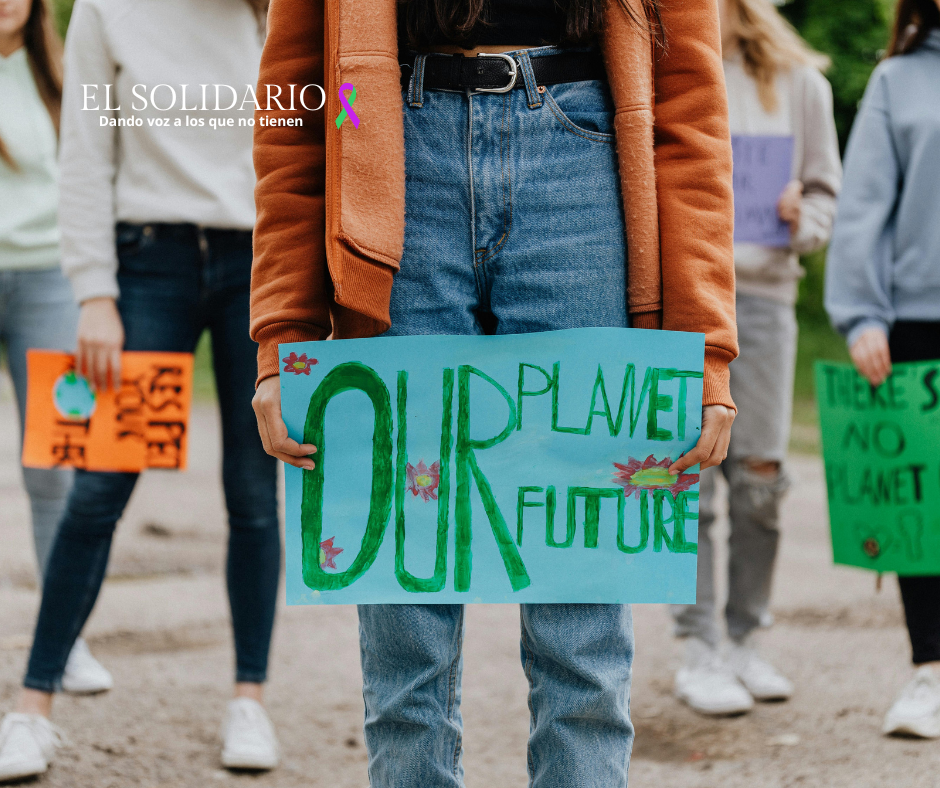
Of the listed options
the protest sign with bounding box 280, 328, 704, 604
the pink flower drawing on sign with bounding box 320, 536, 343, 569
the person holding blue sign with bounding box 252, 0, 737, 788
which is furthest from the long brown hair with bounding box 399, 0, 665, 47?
the pink flower drawing on sign with bounding box 320, 536, 343, 569

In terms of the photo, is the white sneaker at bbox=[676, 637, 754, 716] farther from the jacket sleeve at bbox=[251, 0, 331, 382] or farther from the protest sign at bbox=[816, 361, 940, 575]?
the jacket sleeve at bbox=[251, 0, 331, 382]

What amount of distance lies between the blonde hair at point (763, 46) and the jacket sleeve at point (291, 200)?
6.34 feet

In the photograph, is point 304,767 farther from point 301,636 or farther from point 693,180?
point 693,180

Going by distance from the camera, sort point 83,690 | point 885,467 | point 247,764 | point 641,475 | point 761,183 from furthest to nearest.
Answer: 1. point 761,183
2. point 83,690
3. point 885,467
4. point 247,764
5. point 641,475

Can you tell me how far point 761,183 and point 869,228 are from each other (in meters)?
0.45

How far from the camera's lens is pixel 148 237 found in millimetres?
2551

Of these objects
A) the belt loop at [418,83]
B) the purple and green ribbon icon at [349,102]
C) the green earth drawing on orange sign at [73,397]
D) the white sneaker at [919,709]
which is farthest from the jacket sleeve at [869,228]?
the green earth drawing on orange sign at [73,397]

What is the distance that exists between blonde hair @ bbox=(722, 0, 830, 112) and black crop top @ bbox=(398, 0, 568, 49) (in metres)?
1.84

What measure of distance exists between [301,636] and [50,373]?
1.37 meters

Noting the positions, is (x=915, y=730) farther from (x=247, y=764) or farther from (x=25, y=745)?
(x=25, y=745)

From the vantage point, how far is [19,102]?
3.11 m

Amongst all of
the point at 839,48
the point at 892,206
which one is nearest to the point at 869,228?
the point at 892,206

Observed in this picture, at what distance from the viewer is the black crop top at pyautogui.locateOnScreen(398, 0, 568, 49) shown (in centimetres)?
151

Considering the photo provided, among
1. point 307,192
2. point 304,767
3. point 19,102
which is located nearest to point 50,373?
point 19,102
